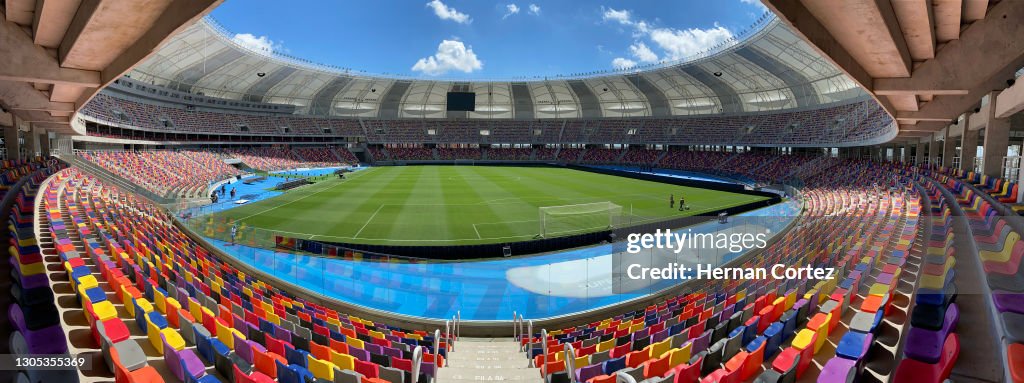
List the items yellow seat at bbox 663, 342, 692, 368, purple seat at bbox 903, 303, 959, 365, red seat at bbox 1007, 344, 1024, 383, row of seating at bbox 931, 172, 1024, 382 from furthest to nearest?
yellow seat at bbox 663, 342, 692, 368
purple seat at bbox 903, 303, 959, 365
row of seating at bbox 931, 172, 1024, 382
red seat at bbox 1007, 344, 1024, 383

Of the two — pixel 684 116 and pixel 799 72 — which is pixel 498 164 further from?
pixel 799 72

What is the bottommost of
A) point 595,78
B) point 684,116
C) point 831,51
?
point 831,51

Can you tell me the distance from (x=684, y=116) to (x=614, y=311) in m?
62.7

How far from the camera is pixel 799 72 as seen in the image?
155 feet

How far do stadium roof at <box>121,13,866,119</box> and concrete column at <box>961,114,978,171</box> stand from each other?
20.0 m

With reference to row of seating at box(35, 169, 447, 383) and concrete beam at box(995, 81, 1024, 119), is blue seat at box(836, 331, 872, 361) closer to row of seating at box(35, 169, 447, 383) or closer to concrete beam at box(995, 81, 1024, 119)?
row of seating at box(35, 169, 447, 383)

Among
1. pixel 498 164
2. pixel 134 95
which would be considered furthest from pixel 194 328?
pixel 498 164

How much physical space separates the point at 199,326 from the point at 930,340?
948 cm

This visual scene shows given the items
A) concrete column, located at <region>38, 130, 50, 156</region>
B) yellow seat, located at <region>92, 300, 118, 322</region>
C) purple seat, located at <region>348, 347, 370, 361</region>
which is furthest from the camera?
concrete column, located at <region>38, 130, 50, 156</region>

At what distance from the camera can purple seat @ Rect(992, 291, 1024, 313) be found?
14.0 ft

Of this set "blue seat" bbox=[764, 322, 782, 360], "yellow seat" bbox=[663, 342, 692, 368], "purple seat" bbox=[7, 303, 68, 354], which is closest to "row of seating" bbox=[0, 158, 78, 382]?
"purple seat" bbox=[7, 303, 68, 354]

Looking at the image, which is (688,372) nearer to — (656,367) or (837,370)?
(656,367)

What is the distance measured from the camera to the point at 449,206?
106 feet

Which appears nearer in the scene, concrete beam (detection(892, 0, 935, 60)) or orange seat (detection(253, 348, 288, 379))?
orange seat (detection(253, 348, 288, 379))
